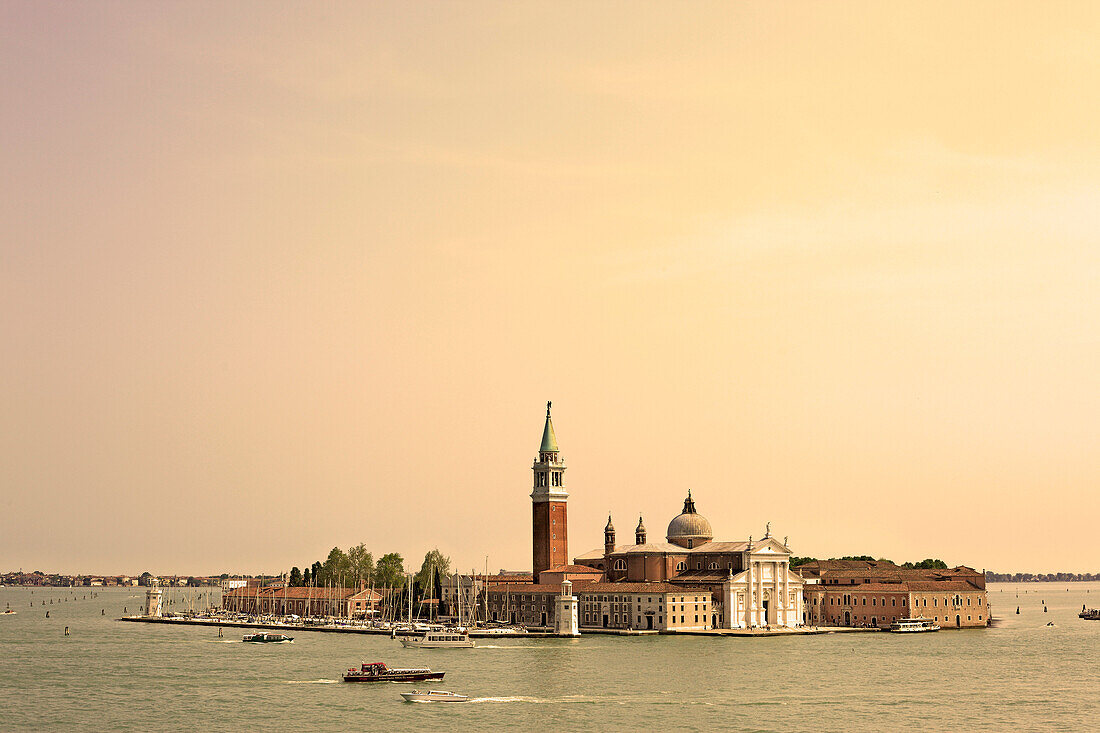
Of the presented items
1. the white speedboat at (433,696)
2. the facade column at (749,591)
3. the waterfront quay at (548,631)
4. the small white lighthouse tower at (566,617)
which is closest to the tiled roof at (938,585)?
the waterfront quay at (548,631)

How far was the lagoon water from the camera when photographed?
53.3 m

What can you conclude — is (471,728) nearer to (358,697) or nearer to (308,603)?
(358,697)

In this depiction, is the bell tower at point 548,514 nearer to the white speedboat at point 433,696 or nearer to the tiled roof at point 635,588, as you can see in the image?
the tiled roof at point 635,588

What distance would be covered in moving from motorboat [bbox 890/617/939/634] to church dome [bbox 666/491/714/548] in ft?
60.7

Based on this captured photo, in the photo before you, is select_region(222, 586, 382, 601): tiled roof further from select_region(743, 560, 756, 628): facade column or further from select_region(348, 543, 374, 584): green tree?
select_region(743, 560, 756, 628): facade column

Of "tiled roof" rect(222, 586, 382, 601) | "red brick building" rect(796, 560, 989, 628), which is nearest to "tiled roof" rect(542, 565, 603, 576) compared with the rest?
"red brick building" rect(796, 560, 989, 628)

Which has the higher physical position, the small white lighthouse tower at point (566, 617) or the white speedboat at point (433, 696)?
the small white lighthouse tower at point (566, 617)

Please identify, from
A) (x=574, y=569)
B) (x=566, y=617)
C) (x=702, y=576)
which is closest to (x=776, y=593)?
(x=702, y=576)

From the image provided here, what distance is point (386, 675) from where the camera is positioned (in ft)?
221

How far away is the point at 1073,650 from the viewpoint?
298 ft

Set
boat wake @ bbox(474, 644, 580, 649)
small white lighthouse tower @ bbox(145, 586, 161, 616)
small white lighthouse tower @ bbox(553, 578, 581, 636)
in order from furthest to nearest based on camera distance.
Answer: small white lighthouse tower @ bbox(145, 586, 161, 616) → small white lighthouse tower @ bbox(553, 578, 581, 636) → boat wake @ bbox(474, 644, 580, 649)

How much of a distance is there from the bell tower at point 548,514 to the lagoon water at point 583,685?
61.3ft

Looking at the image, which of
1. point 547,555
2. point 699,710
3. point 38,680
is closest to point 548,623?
point 547,555

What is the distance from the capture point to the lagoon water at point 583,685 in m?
53.3
